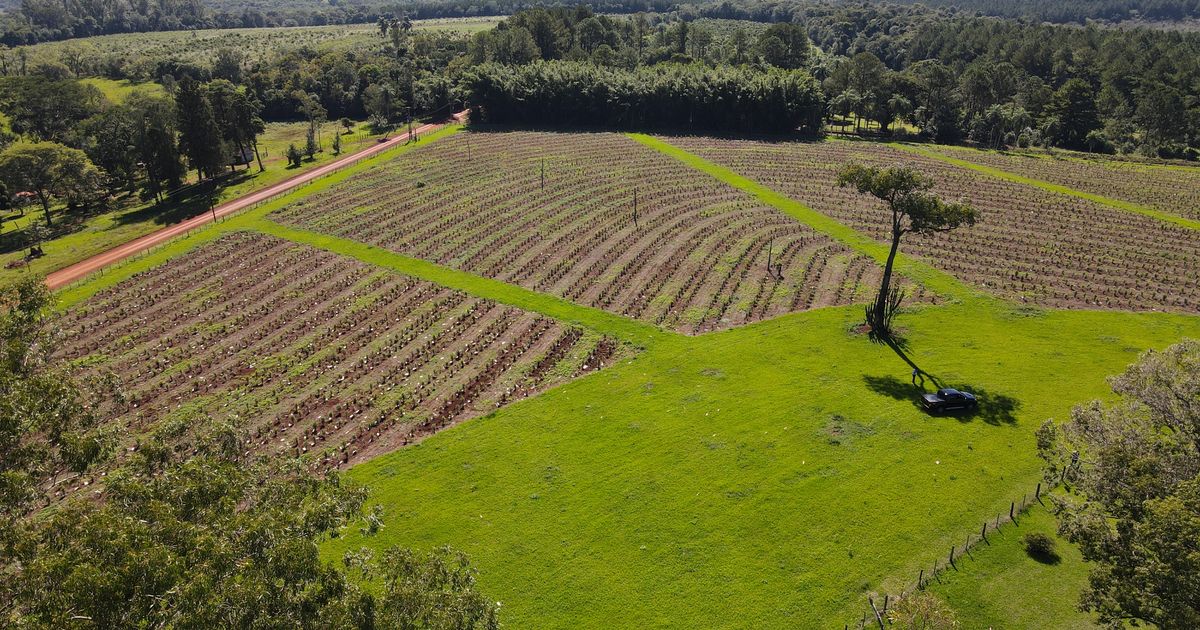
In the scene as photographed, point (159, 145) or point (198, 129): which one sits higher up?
point (198, 129)

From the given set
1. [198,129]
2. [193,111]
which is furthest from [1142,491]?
[198,129]

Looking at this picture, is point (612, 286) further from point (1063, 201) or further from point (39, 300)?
point (1063, 201)

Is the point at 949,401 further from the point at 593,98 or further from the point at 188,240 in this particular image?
the point at 593,98

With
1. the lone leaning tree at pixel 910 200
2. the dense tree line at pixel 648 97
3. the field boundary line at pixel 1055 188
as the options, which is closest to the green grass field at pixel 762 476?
the lone leaning tree at pixel 910 200

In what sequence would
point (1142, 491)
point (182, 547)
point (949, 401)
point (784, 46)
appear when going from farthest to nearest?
point (784, 46)
point (949, 401)
point (1142, 491)
point (182, 547)

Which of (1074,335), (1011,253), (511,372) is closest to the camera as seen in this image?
(511,372)

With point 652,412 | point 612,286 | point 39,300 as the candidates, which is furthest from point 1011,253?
point 39,300

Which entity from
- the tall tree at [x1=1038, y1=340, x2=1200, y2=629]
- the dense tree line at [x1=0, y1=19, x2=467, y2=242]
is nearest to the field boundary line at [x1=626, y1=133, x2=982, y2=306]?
the tall tree at [x1=1038, y1=340, x2=1200, y2=629]
